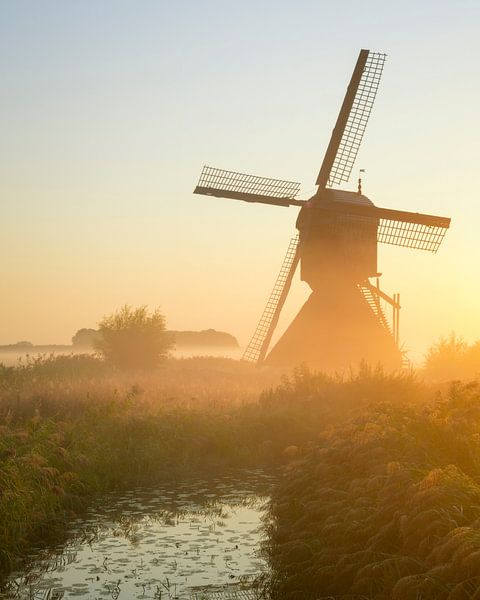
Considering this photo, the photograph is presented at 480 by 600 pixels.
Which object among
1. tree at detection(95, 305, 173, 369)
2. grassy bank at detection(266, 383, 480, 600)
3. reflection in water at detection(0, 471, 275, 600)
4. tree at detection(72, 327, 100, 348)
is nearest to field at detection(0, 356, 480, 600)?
grassy bank at detection(266, 383, 480, 600)

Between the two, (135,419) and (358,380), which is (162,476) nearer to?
(135,419)

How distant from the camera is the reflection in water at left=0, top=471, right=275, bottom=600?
10445 mm

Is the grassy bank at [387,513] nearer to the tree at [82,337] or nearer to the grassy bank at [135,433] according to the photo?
the grassy bank at [135,433]

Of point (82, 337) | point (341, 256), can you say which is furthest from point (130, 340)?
point (82, 337)

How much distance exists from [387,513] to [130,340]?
3375 cm

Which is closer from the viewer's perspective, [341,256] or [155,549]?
[155,549]

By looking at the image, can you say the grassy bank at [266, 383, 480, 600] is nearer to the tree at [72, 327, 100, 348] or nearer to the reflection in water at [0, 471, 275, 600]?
the reflection in water at [0, 471, 275, 600]

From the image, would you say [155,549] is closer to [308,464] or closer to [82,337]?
[308,464]

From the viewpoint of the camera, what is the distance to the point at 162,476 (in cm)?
1806

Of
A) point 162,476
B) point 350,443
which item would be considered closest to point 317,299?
point 162,476

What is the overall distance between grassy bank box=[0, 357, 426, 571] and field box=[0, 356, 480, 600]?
0.05m

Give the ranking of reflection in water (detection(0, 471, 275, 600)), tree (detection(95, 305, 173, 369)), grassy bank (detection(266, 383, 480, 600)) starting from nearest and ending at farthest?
grassy bank (detection(266, 383, 480, 600)), reflection in water (detection(0, 471, 275, 600)), tree (detection(95, 305, 173, 369))

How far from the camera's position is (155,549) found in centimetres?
1210

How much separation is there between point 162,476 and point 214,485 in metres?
1.57
